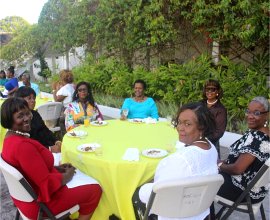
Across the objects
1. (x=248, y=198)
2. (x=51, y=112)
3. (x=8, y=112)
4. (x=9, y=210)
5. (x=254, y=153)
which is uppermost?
(x=8, y=112)

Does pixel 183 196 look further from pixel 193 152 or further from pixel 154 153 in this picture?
pixel 154 153

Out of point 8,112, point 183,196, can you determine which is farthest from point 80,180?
point 183,196

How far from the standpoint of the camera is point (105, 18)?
9.10m

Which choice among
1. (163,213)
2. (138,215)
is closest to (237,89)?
(138,215)

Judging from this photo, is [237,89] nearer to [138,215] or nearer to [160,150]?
[160,150]

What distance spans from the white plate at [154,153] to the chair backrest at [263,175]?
77cm

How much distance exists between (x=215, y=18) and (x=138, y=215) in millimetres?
5029

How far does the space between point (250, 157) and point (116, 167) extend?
1.05 metres

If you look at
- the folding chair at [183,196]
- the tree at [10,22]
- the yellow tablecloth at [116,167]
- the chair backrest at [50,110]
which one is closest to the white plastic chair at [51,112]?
the chair backrest at [50,110]

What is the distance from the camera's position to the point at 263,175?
7.41 feet

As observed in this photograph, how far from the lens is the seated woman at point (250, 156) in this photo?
2395mm

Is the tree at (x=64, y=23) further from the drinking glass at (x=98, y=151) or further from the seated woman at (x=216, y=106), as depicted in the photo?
the drinking glass at (x=98, y=151)

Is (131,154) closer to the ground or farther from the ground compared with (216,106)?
closer to the ground

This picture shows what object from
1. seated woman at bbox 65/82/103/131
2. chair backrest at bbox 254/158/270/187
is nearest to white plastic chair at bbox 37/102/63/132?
seated woman at bbox 65/82/103/131
